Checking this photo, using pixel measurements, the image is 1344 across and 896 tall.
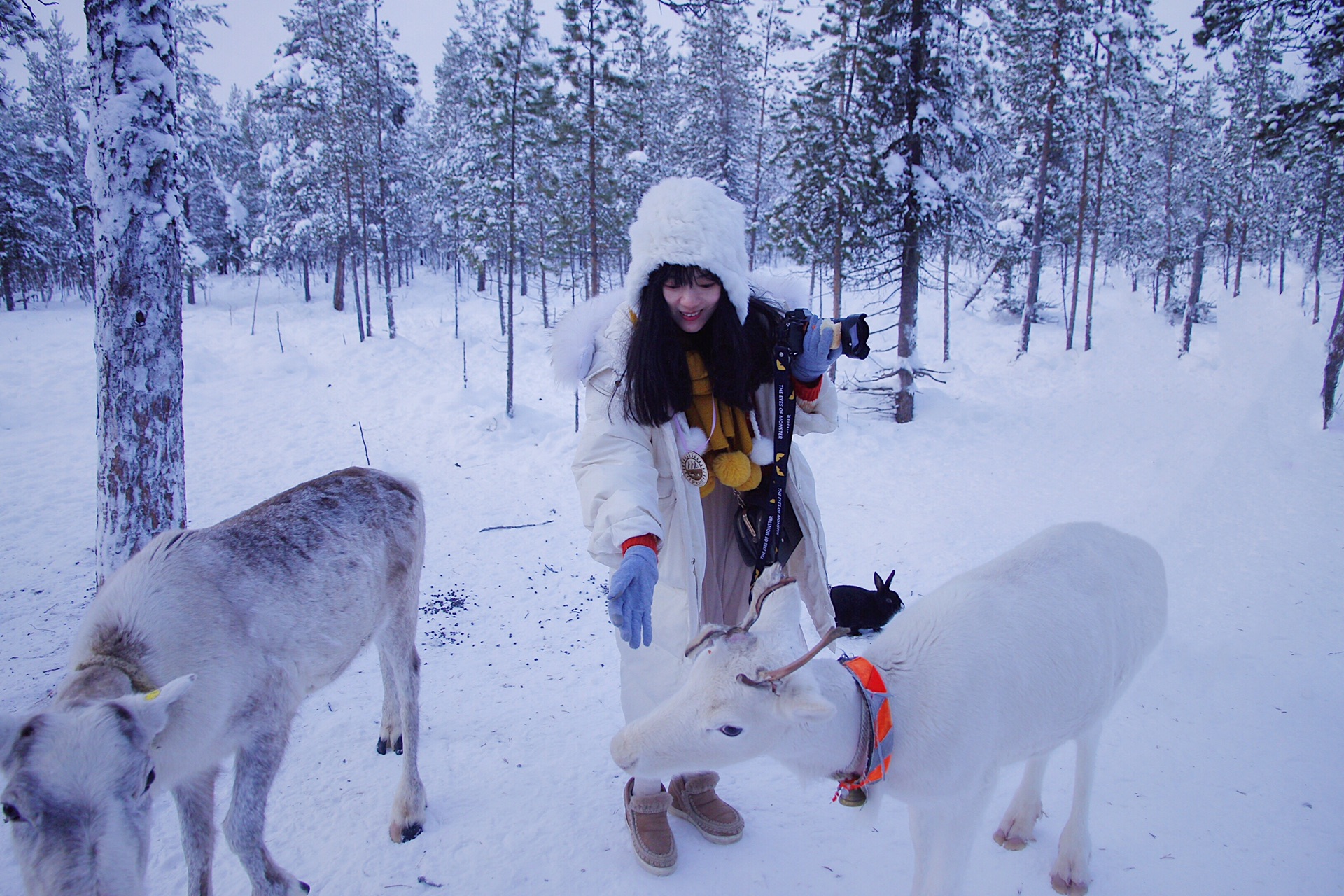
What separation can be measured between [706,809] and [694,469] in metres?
1.85

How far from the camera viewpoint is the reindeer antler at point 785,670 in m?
1.77

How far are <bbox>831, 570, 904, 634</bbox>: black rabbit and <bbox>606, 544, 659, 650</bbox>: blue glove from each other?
3.17m

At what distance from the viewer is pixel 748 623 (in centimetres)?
206

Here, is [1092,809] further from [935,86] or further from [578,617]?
[935,86]

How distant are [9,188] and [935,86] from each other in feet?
104

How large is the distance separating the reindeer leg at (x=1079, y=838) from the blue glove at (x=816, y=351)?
2099mm

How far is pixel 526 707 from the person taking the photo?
4395 millimetres

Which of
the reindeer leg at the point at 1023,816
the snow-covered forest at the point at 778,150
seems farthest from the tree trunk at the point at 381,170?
the reindeer leg at the point at 1023,816

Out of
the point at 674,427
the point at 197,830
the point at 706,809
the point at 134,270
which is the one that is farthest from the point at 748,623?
the point at 134,270

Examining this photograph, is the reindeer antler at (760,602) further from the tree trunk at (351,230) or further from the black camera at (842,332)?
the tree trunk at (351,230)

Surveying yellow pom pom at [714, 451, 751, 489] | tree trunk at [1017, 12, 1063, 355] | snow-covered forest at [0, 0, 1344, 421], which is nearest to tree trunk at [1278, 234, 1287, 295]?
snow-covered forest at [0, 0, 1344, 421]

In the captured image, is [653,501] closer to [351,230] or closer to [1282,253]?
[351,230]

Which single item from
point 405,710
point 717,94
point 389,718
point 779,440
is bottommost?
point 389,718

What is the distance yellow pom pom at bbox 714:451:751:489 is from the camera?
2.73 metres
